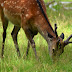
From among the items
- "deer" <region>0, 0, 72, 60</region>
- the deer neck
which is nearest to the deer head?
"deer" <region>0, 0, 72, 60</region>

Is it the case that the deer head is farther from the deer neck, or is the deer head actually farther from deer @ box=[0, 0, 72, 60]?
the deer neck

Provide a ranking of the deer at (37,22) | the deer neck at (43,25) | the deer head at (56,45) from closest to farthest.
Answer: the deer head at (56,45)
the deer at (37,22)
the deer neck at (43,25)

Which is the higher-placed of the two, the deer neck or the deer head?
the deer neck

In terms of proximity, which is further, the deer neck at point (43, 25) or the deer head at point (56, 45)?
the deer neck at point (43, 25)

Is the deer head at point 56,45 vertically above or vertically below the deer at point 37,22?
below

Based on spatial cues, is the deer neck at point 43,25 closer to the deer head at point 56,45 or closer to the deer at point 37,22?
the deer at point 37,22

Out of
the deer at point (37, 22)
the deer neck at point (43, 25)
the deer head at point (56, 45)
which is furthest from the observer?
the deer neck at point (43, 25)

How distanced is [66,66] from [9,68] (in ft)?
4.39

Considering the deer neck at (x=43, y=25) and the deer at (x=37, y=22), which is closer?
the deer at (x=37, y=22)

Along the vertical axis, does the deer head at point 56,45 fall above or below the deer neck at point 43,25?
below

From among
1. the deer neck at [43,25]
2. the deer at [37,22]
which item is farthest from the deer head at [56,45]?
the deer neck at [43,25]

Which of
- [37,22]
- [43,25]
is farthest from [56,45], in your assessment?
[37,22]

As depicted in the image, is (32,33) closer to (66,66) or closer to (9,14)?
(9,14)

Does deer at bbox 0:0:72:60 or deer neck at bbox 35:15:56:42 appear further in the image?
deer neck at bbox 35:15:56:42
